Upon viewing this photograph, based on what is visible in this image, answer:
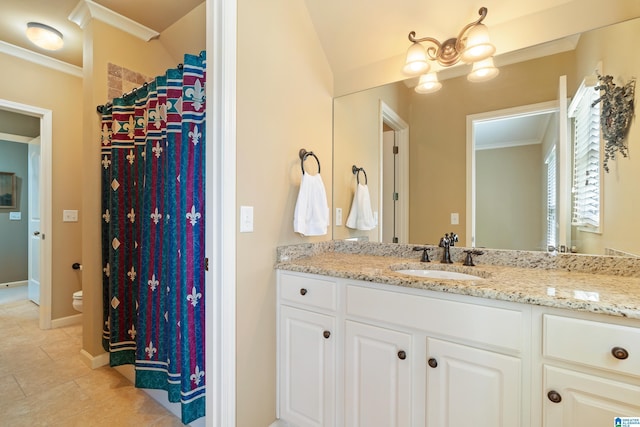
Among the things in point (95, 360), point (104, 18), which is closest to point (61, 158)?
point (104, 18)

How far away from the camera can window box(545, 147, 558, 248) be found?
1396 millimetres

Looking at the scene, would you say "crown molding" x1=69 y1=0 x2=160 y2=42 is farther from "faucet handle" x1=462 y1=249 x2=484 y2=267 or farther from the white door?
"faucet handle" x1=462 y1=249 x2=484 y2=267

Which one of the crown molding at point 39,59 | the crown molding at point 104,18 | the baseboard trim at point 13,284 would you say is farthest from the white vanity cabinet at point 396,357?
the baseboard trim at point 13,284

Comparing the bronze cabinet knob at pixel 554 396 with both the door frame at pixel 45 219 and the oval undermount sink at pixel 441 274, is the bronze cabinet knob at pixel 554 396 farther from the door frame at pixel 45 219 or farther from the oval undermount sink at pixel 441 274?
the door frame at pixel 45 219

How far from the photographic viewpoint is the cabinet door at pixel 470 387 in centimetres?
94

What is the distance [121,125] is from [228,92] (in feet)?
4.05

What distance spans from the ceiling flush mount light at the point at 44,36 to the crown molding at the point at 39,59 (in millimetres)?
456

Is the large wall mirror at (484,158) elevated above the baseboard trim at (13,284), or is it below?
above

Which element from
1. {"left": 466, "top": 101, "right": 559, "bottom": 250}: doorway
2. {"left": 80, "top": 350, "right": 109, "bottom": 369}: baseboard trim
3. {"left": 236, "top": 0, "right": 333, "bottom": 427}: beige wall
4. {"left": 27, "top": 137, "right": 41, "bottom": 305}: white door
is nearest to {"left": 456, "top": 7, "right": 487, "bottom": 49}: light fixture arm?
{"left": 466, "top": 101, "right": 559, "bottom": 250}: doorway

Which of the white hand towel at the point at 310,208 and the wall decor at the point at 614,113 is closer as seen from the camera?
the wall decor at the point at 614,113

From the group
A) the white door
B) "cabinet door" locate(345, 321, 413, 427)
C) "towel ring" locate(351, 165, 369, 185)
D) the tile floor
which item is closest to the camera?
"cabinet door" locate(345, 321, 413, 427)

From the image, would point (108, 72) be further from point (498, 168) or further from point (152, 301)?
point (498, 168)

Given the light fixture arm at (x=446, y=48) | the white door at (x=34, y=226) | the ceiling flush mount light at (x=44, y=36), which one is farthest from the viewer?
the white door at (x=34, y=226)

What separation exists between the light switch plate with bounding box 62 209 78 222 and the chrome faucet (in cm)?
363
